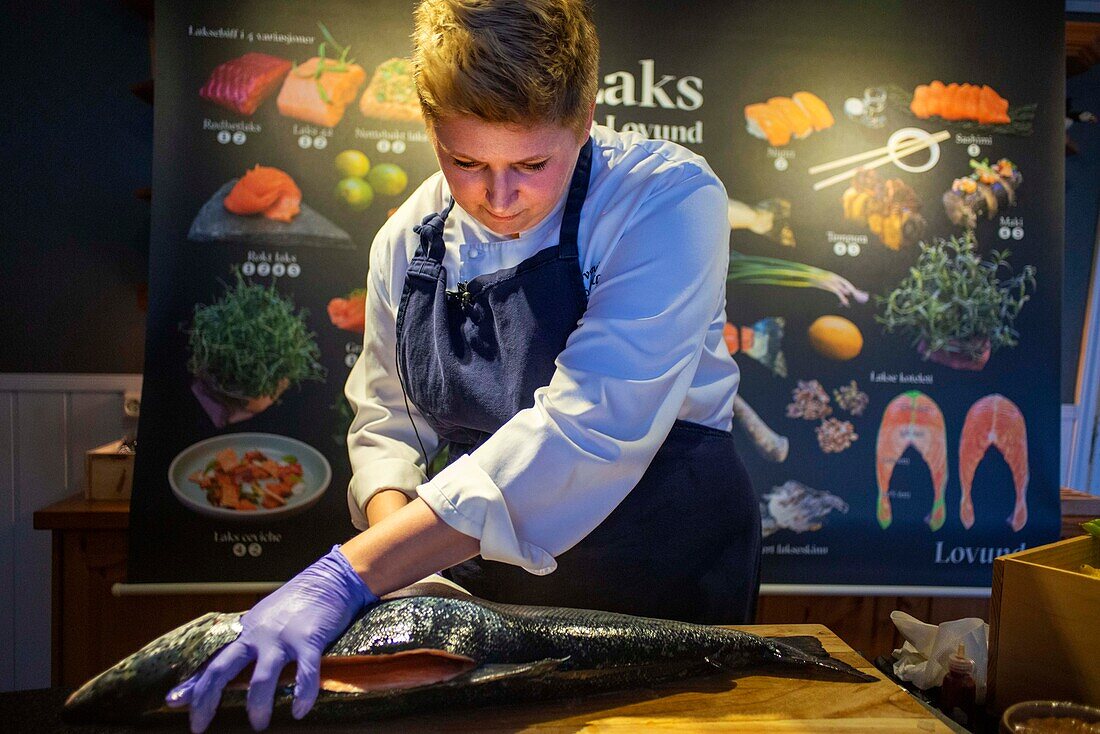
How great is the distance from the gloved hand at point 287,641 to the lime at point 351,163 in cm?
165

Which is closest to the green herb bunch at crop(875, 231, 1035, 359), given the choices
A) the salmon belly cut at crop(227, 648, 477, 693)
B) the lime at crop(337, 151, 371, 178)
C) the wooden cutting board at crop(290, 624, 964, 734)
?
the lime at crop(337, 151, 371, 178)

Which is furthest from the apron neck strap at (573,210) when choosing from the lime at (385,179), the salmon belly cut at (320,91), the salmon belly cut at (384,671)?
the salmon belly cut at (320,91)

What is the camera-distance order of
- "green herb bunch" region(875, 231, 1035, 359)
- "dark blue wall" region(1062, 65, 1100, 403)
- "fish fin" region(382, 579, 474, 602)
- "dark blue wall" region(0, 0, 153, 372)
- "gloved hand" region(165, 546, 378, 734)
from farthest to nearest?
"dark blue wall" region(1062, 65, 1100, 403) < "dark blue wall" region(0, 0, 153, 372) < "green herb bunch" region(875, 231, 1035, 359) < "fish fin" region(382, 579, 474, 602) < "gloved hand" region(165, 546, 378, 734)

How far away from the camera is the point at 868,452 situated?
286cm

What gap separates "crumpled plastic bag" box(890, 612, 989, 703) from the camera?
147 cm

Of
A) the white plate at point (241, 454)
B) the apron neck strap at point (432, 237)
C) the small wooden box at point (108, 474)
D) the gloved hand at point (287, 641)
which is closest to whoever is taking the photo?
the gloved hand at point (287, 641)

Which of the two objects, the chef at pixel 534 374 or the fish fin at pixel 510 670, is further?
the chef at pixel 534 374

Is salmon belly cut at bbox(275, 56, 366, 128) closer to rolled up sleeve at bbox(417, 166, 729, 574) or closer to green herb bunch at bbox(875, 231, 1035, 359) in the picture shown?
rolled up sleeve at bbox(417, 166, 729, 574)

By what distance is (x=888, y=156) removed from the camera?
285 centimetres

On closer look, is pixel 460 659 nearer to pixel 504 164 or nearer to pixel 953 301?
pixel 504 164

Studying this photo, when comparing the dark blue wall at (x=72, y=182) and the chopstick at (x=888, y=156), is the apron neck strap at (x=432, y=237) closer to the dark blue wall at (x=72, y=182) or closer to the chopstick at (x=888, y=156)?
the chopstick at (x=888, y=156)

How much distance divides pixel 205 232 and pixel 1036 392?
104 inches

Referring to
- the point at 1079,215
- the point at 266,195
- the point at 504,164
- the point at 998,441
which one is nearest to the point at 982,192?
the point at 998,441

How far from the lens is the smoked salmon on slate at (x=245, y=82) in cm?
Answer: 262
